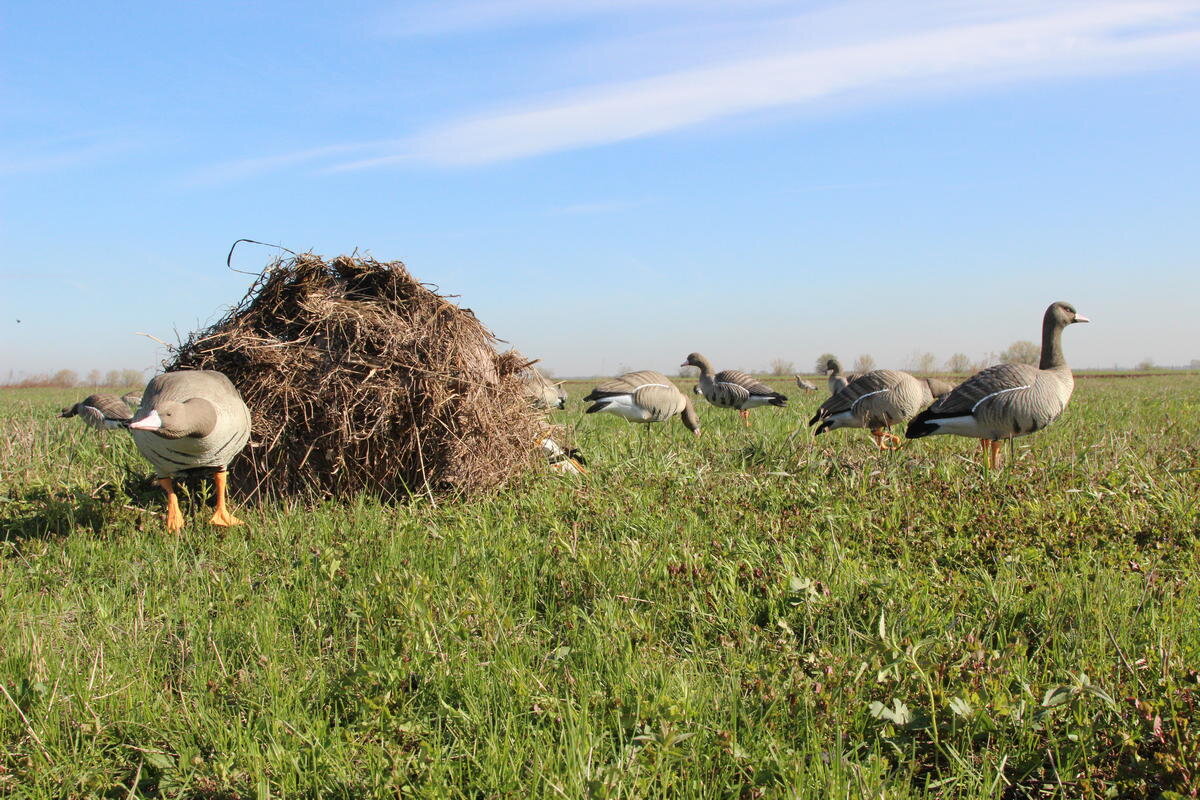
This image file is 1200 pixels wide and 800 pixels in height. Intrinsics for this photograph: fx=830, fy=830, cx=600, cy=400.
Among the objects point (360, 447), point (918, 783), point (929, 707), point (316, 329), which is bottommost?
point (918, 783)

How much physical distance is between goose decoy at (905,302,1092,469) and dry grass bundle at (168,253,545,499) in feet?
19.0

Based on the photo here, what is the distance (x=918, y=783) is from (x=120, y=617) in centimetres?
407

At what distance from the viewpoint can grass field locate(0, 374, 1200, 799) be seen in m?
3.11

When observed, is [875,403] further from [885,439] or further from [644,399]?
[644,399]

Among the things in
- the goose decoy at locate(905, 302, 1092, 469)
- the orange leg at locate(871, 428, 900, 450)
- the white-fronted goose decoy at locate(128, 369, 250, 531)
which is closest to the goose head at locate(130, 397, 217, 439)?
the white-fronted goose decoy at locate(128, 369, 250, 531)

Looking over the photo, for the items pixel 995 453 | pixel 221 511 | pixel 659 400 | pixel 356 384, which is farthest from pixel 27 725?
pixel 659 400

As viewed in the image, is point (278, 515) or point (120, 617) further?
point (278, 515)

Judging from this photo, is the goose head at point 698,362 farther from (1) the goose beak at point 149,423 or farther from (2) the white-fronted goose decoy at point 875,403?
(1) the goose beak at point 149,423

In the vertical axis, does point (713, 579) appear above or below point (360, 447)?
below

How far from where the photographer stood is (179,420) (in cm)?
607

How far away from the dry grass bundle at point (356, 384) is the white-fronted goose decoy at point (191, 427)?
39cm

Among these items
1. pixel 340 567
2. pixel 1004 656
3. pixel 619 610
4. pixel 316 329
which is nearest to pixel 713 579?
pixel 619 610

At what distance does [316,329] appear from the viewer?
7.32 metres

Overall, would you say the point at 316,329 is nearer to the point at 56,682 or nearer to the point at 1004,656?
the point at 56,682
